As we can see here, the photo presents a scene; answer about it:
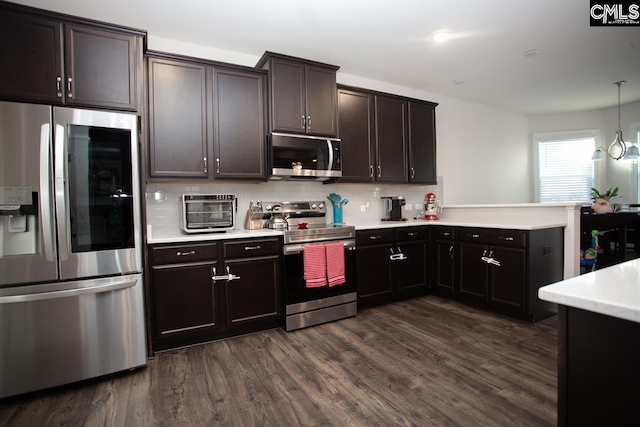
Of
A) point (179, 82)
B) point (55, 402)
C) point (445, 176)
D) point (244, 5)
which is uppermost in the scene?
point (244, 5)

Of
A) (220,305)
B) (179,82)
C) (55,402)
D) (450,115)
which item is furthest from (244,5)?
(450,115)

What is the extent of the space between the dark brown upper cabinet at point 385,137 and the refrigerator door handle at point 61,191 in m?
2.41

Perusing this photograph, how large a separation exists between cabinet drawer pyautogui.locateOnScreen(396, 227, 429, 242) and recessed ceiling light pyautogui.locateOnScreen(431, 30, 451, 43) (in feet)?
6.44

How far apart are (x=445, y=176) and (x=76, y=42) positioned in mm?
4500

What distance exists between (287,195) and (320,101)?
41.6 inches

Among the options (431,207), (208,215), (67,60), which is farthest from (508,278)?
(67,60)

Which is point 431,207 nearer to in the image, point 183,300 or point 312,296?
point 312,296

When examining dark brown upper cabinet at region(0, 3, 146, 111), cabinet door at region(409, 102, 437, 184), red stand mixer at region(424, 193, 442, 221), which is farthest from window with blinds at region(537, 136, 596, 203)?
dark brown upper cabinet at region(0, 3, 146, 111)

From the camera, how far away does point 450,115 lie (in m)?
4.96

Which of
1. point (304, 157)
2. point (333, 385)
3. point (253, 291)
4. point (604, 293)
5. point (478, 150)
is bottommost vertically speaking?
point (333, 385)

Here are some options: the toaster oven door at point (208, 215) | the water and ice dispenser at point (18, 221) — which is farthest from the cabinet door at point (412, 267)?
the water and ice dispenser at point (18, 221)

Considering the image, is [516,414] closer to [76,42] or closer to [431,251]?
[431,251]

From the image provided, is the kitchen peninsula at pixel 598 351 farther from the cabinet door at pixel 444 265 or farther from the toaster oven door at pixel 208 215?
the cabinet door at pixel 444 265

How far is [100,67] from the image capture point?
2.24 metres
